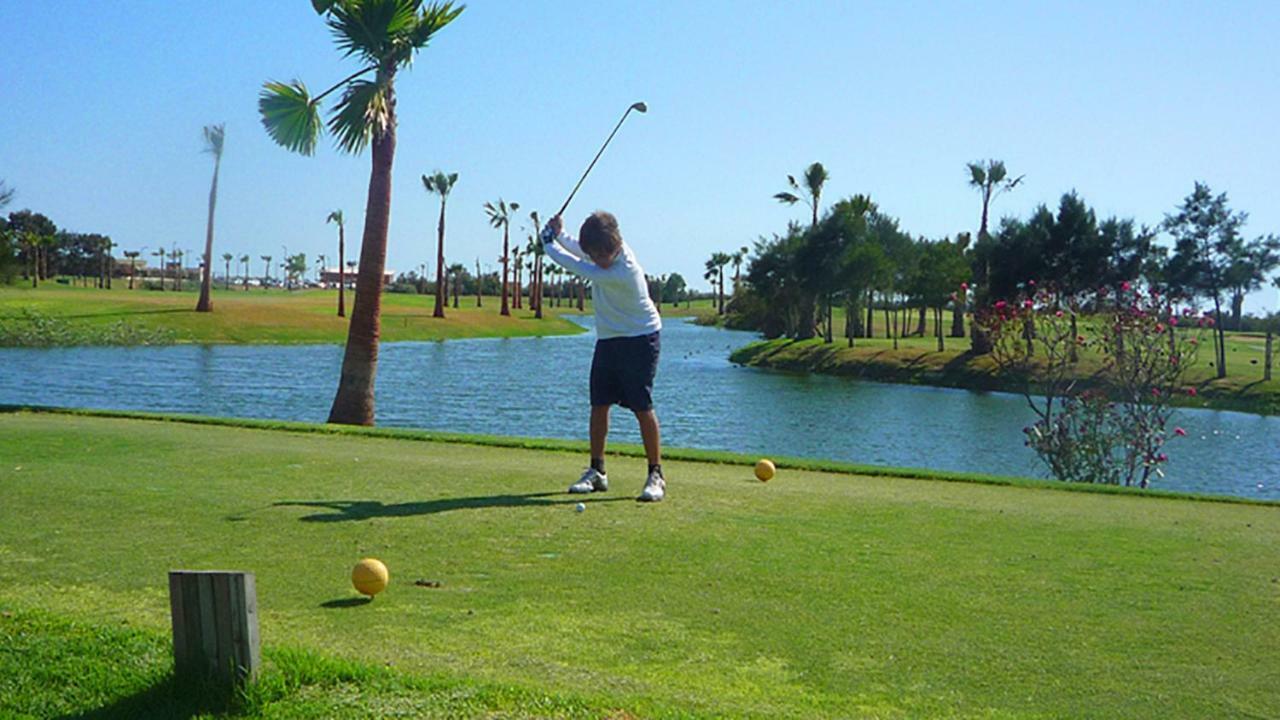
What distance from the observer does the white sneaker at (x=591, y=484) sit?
9.31 meters

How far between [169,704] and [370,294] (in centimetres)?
1950

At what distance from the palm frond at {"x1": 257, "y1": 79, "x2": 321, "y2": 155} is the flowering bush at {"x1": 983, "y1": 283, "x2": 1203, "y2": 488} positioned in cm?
1440

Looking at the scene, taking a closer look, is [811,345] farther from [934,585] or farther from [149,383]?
[934,585]

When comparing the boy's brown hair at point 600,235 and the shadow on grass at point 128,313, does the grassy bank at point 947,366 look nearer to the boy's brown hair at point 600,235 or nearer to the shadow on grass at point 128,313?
the boy's brown hair at point 600,235

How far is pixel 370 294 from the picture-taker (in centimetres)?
2341

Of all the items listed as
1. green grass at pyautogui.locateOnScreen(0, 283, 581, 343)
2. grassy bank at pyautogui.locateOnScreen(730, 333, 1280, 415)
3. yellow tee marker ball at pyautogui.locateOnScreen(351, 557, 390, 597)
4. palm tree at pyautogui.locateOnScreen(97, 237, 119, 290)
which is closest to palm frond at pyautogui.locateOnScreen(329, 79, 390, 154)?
yellow tee marker ball at pyautogui.locateOnScreen(351, 557, 390, 597)

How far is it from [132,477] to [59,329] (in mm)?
69553

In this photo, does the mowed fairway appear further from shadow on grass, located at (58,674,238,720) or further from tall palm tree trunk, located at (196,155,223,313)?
tall palm tree trunk, located at (196,155,223,313)

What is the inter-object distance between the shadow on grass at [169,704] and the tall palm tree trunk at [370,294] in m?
19.1

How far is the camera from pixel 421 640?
16.8 ft

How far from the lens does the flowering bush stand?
20266mm

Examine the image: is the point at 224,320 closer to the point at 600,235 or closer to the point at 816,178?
the point at 816,178

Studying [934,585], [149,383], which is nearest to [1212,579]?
[934,585]

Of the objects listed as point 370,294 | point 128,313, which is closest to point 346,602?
point 370,294
